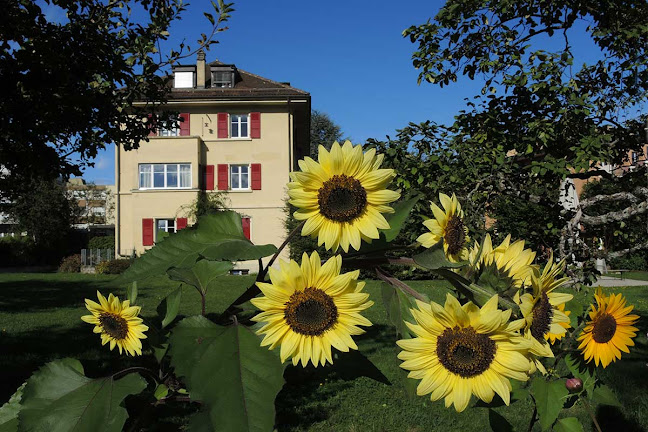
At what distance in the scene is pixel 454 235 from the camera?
0.65 m

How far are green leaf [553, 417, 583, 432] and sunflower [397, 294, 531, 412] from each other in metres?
1.32

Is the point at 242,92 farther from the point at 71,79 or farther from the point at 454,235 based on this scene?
the point at 454,235

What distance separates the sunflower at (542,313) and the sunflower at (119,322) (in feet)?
1.83

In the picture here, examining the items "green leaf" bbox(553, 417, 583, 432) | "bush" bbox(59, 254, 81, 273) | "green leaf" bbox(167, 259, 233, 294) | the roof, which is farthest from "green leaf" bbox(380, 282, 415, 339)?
"bush" bbox(59, 254, 81, 273)

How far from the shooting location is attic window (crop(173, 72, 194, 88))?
24734 mm

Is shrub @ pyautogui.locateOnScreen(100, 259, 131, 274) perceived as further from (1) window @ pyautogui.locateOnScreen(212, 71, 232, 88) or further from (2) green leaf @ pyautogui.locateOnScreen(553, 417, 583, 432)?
(2) green leaf @ pyautogui.locateOnScreen(553, 417, 583, 432)

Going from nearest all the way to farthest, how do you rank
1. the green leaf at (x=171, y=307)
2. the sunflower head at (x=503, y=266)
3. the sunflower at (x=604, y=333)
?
the sunflower head at (x=503, y=266) → the green leaf at (x=171, y=307) → the sunflower at (x=604, y=333)

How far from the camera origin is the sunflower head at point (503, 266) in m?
0.58

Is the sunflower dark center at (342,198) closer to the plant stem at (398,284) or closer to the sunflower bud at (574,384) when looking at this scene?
the plant stem at (398,284)

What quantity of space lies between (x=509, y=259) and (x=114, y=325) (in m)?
0.66

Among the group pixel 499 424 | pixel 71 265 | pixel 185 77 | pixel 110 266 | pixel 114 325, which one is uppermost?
pixel 185 77

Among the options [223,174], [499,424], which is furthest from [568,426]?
[223,174]

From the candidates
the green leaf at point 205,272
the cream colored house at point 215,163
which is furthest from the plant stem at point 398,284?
the cream colored house at point 215,163

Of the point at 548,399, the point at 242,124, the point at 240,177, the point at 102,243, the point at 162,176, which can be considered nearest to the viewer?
the point at 548,399
